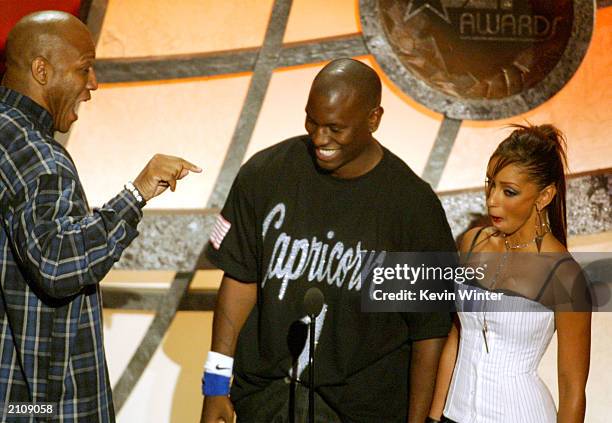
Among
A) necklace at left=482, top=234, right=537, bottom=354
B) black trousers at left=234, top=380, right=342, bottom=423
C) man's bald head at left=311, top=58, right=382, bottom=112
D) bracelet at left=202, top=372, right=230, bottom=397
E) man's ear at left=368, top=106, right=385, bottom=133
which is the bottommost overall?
black trousers at left=234, top=380, right=342, bottom=423

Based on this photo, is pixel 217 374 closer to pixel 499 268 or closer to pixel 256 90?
pixel 499 268

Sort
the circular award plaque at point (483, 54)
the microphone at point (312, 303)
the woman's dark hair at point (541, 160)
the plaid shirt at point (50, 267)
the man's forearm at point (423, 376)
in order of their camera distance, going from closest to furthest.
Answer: the plaid shirt at point (50, 267) < the microphone at point (312, 303) < the woman's dark hair at point (541, 160) < the man's forearm at point (423, 376) < the circular award plaque at point (483, 54)

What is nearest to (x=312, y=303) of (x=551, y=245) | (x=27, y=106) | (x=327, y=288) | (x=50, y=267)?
(x=327, y=288)

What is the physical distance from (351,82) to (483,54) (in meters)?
0.90

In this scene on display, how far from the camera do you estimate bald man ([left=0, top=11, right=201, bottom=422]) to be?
209 cm

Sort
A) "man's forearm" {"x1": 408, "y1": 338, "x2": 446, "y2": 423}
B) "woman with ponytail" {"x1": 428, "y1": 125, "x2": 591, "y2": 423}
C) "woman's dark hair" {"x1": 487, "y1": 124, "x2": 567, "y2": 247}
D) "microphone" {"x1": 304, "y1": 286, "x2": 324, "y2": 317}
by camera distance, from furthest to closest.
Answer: "man's forearm" {"x1": 408, "y1": 338, "x2": 446, "y2": 423} < "woman's dark hair" {"x1": 487, "y1": 124, "x2": 567, "y2": 247} < "woman with ponytail" {"x1": 428, "y1": 125, "x2": 591, "y2": 423} < "microphone" {"x1": 304, "y1": 286, "x2": 324, "y2": 317}

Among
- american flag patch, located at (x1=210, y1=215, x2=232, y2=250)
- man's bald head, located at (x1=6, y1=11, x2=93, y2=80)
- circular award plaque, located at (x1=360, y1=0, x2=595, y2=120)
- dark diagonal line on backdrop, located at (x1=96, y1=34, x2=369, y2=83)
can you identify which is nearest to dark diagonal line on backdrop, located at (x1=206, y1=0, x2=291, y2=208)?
dark diagonal line on backdrop, located at (x1=96, y1=34, x2=369, y2=83)

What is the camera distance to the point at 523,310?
2521 millimetres

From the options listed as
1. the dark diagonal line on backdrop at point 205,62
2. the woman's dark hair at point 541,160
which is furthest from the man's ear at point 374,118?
the dark diagonal line on backdrop at point 205,62

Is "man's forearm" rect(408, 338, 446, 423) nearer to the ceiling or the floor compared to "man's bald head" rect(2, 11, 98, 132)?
nearer to the floor

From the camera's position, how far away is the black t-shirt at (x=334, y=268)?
2.65 meters

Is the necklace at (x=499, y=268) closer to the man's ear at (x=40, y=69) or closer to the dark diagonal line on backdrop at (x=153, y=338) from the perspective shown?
the dark diagonal line on backdrop at (x=153, y=338)

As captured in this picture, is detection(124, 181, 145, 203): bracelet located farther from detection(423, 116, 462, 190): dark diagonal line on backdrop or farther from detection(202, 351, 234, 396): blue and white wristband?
detection(423, 116, 462, 190): dark diagonal line on backdrop

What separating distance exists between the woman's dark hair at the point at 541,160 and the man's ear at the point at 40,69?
1376 mm
